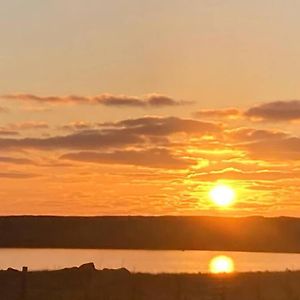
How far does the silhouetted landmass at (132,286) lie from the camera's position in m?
38.1

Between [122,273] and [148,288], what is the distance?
4.19 metres

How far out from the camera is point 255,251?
6442 inches

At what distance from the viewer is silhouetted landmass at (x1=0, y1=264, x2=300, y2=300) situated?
1501 inches

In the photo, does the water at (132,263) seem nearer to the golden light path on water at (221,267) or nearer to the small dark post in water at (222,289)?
the golden light path on water at (221,267)

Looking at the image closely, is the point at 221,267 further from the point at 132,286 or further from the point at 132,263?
the point at 132,286

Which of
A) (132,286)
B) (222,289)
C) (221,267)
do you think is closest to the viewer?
(222,289)

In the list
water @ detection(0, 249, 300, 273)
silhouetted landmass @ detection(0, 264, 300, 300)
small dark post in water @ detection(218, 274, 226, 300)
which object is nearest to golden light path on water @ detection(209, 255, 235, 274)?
water @ detection(0, 249, 300, 273)

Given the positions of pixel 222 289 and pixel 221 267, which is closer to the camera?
pixel 222 289

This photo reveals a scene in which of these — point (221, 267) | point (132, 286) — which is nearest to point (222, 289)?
point (132, 286)

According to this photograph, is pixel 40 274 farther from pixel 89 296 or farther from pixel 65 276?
pixel 89 296

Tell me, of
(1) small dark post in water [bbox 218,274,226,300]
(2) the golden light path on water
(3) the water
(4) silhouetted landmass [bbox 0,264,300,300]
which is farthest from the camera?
(3) the water

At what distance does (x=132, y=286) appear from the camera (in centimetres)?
3956

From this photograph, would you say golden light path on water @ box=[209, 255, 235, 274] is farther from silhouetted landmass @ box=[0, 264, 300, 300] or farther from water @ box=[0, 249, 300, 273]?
silhouetted landmass @ box=[0, 264, 300, 300]

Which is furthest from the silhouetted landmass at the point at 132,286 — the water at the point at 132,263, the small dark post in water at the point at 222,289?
the water at the point at 132,263
